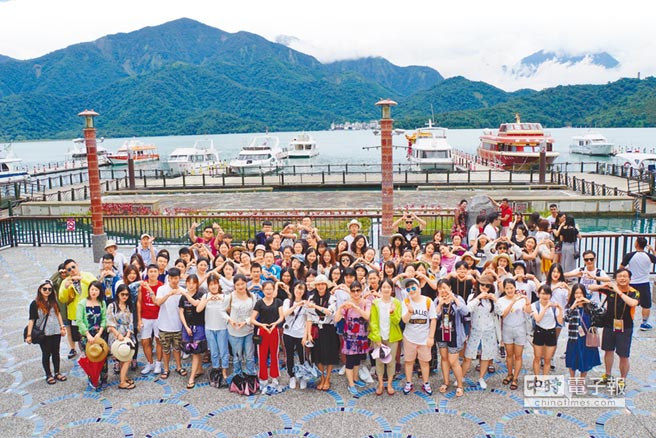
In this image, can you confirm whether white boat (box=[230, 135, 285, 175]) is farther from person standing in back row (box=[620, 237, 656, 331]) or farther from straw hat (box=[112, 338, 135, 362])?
straw hat (box=[112, 338, 135, 362])

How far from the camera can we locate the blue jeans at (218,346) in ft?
21.9

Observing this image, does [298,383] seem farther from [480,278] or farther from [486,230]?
[486,230]

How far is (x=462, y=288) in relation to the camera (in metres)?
6.78

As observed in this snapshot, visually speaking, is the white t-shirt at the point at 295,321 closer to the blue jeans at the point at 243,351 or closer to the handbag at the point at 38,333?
the blue jeans at the point at 243,351

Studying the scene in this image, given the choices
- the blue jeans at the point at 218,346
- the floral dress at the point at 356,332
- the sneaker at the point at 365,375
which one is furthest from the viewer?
the sneaker at the point at 365,375

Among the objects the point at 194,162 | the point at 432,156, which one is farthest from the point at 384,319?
the point at 194,162

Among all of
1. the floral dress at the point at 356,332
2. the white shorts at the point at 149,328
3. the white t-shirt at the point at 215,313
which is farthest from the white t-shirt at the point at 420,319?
the white shorts at the point at 149,328

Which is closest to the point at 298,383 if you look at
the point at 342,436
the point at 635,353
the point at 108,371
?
the point at 342,436

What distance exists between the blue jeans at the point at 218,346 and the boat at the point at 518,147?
4255 cm

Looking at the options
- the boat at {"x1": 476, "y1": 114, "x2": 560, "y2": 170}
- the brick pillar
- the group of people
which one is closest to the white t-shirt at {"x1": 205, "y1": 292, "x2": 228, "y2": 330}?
the group of people

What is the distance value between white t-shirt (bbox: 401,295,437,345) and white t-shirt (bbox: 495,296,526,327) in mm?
833

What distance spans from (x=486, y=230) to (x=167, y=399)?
256 inches

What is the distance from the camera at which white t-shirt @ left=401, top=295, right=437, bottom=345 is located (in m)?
6.29

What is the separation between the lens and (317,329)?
21.8 feet
